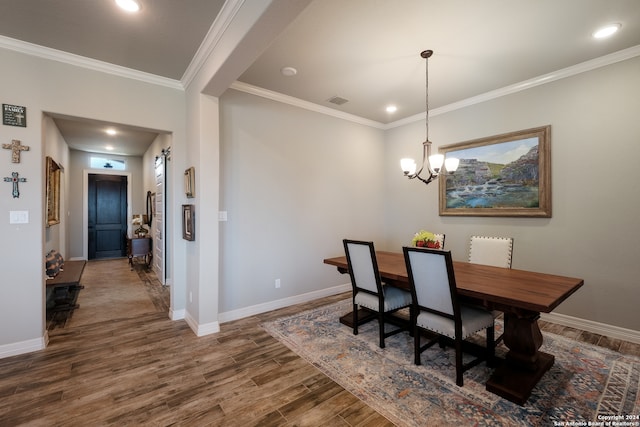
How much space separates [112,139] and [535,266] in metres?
7.48

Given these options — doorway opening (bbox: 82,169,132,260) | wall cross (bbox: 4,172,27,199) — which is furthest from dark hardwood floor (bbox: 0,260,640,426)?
doorway opening (bbox: 82,169,132,260)

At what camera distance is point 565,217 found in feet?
10.6

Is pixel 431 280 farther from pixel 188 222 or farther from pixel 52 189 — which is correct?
pixel 52 189

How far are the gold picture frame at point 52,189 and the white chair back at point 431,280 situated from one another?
4933 millimetres

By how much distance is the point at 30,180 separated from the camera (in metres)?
2.63

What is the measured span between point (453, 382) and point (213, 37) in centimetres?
336

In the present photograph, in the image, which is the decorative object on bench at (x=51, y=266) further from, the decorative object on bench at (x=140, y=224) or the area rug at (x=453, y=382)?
the area rug at (x=453, y=382)

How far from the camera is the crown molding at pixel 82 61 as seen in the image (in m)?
2.55

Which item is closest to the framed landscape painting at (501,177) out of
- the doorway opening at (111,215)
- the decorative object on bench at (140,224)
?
the decorative object on bench at (140,224)

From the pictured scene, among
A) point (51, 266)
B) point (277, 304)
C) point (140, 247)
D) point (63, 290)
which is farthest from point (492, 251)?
point (140, 247)

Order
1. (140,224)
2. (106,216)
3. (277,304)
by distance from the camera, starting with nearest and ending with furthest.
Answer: (277,304) → (140,224) → (106,216)

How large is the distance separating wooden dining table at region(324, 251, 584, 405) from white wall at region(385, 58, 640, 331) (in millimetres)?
1169

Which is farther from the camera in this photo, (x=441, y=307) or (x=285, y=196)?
(x=285, y=196)

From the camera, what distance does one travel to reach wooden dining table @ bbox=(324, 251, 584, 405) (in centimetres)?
192
